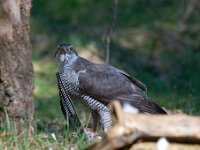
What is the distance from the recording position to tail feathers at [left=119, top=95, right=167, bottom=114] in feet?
24.1

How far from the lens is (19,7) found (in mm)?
6750

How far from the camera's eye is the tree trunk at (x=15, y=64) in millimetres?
6695

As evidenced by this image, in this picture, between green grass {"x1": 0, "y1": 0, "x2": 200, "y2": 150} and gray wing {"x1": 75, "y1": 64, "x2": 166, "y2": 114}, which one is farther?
green grass {"x1": 0, "y1": 0, "x2": 200, "y2": 150}

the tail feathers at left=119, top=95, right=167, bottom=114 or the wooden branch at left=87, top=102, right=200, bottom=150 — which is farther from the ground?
the wooden branch at left=87, top=102, right=200, bottom=150

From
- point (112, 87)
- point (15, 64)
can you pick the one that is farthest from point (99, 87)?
point (15, 64)

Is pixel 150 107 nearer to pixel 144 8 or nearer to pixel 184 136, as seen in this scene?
pixel 184 136

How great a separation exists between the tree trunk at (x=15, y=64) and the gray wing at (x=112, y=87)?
65 cm

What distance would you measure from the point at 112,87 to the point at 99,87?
172 millimetres

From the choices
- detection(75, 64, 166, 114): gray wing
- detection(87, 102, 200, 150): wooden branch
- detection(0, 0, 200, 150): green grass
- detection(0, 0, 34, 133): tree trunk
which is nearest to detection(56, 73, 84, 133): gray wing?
detection(75, 64, 166, 114): gray wing

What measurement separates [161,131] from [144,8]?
10518 millimetres

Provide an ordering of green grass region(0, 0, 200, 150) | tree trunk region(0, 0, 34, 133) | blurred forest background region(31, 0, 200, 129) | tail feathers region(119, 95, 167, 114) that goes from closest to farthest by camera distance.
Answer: tree trunk region(0, 0, 34, 133) < tail feathers region(119, 95, 167, 114) < green grass region(0, 0, 200, 150) < blurred forest background region(31, 0, 200, 129)

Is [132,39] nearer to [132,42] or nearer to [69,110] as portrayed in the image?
[132,42]

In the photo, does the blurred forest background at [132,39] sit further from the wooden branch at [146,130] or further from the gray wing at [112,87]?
the wooden branch at [146,130]

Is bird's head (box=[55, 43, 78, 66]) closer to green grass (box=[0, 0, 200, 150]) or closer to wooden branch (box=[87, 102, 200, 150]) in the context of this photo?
green grass (box=[0, 0, 200, 150])
